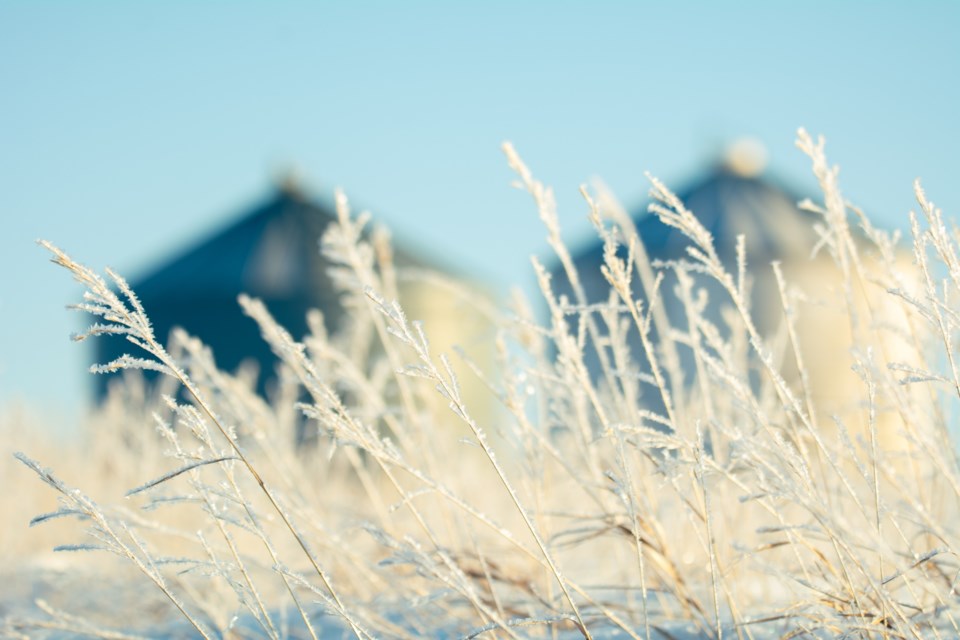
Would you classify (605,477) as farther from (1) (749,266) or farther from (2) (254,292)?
(2) (254,292)

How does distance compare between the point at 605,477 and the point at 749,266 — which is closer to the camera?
the point at 605,477

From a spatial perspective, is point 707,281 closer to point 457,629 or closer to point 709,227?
point 709,227

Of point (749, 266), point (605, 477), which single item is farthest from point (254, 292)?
point (605, 477)

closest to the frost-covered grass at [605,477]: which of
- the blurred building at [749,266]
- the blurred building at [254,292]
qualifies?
the blurred building at [749,266]

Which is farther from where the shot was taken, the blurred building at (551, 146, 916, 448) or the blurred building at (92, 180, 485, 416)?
the blurred building at (92, 180, 485, 416)

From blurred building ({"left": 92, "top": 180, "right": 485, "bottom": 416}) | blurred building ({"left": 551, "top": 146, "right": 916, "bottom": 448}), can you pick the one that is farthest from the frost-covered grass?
blurred building ({"left": 92, "top": 180, "right": 485, "bottom": 416})

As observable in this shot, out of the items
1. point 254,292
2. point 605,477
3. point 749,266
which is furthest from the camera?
point 254,292

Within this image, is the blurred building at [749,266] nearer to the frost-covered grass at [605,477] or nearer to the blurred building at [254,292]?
the blurred building at [254,292]

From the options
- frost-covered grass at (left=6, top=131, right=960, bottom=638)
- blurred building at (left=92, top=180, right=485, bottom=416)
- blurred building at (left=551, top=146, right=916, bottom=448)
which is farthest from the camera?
blurred building at (left=92, top=180, right=485, bottom=416)

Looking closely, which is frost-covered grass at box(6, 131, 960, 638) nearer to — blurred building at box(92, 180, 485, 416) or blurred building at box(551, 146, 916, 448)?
blurred building at box(551, 146, 916, 448)

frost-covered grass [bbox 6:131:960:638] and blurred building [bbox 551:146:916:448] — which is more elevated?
frost-covered grass [bbox 6:131:960:638]

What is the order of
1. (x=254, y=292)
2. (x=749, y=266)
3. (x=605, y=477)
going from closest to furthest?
(x=605, y=477) → (x=749, y=266) → (x=254, y=292)

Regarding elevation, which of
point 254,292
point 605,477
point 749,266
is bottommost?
point 749,266

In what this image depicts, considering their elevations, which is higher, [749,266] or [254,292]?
[254,292]
